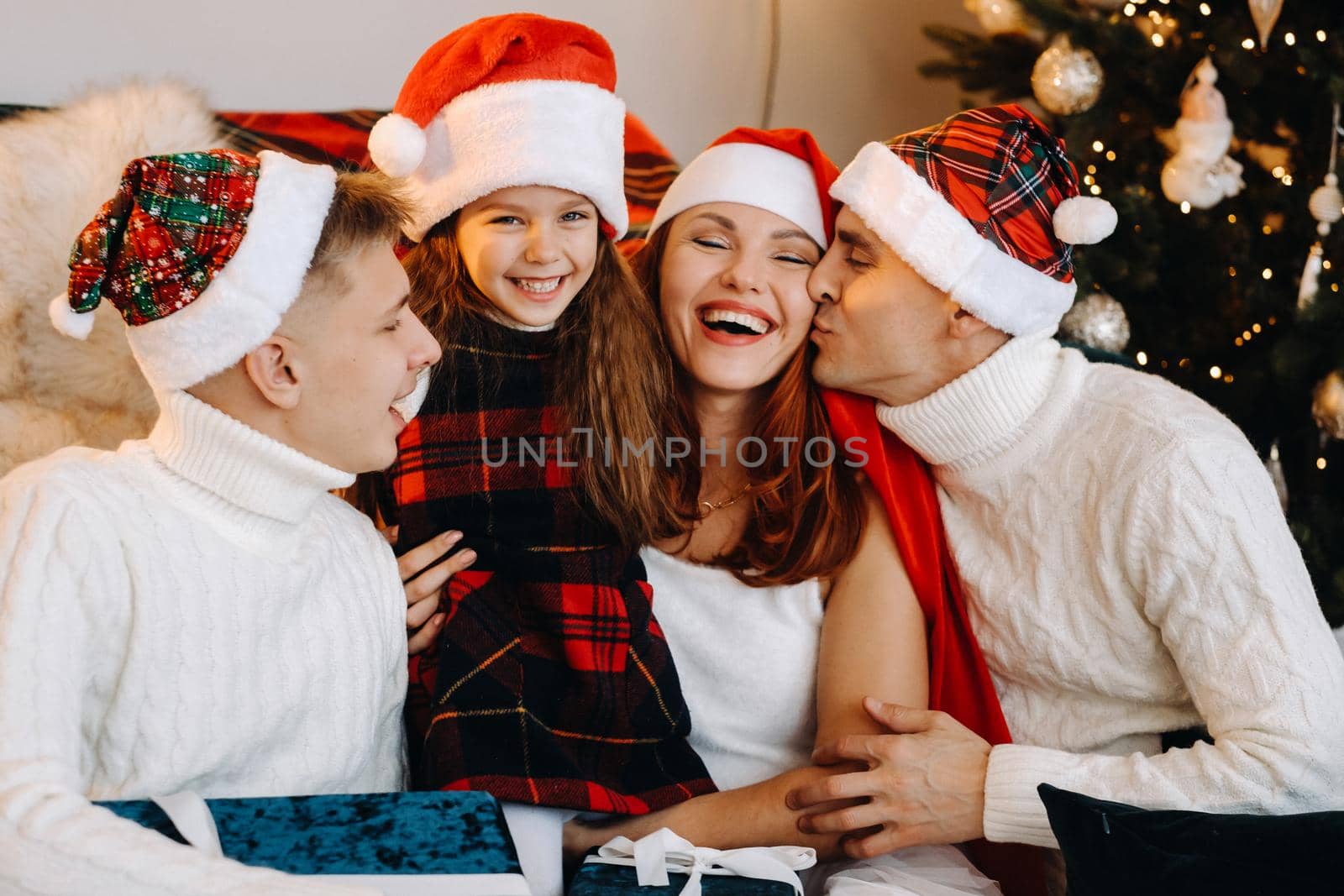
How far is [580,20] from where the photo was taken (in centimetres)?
285

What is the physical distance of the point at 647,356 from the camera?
185 cm

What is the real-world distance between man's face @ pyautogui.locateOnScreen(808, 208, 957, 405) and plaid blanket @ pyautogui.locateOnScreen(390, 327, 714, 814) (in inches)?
17.0

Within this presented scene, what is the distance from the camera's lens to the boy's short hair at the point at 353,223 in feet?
4.37

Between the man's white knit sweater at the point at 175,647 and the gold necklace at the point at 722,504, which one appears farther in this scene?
the gold necklace at the point at 722,504

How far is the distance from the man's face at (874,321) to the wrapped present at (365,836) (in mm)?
850

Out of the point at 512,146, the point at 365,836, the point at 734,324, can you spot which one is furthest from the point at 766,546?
the point at 365,836

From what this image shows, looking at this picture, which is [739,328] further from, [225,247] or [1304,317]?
[1304,317]

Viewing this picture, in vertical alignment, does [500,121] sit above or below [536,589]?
above

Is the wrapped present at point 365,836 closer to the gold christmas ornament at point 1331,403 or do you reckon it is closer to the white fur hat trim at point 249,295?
the white fur hat trim at point 249,295

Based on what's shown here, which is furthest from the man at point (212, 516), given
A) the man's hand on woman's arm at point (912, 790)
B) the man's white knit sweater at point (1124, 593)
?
the man's white knit sweater at point (1124, 593)

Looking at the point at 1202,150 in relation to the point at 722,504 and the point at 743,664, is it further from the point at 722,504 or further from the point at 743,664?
the point at 743,664

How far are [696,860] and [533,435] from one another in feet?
2.04

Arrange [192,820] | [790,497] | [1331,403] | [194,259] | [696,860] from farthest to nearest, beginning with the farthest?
[1331,403], [790,497], [696,860], [194,259], [192,820]

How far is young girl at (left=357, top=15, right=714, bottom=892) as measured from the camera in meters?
1.68
